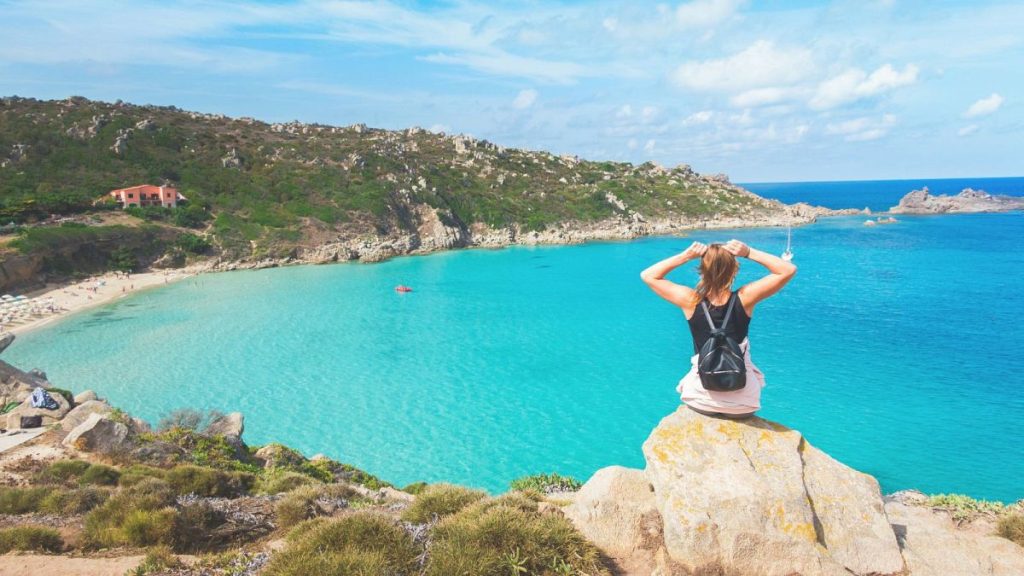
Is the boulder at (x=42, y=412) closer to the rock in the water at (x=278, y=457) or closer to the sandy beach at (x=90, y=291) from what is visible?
the rock in the water at (x=278, y=457)

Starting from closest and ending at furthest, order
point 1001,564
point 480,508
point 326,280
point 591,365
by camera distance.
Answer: point 1001,564, point 480,508, point 591,365, point 326,280

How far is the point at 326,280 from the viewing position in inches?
2248

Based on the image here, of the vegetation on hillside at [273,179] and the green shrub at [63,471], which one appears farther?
the vegetation on hillside at [273,179]

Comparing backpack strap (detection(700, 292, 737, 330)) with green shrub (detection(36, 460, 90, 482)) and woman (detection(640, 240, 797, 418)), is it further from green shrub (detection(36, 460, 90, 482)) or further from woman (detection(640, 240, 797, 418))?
green shrub (detection(36, 460, 90, 482))

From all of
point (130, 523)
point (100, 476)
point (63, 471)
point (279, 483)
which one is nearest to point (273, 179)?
point (63, 471)

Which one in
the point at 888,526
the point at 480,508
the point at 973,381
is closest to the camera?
the point at 888,526

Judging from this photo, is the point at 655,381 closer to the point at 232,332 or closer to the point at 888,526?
the point at 888,526

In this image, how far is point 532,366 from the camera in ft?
105

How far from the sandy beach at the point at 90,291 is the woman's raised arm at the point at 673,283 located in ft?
157

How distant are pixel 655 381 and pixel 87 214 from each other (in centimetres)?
6485

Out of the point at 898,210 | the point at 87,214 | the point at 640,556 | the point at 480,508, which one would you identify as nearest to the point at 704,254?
the point at 640,556

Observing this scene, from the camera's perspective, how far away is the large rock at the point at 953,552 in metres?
5.73

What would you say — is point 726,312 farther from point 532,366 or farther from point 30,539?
point 532,366

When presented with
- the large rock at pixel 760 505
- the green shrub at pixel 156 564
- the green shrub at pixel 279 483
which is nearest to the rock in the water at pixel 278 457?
the green shrub at pixel 279 483
